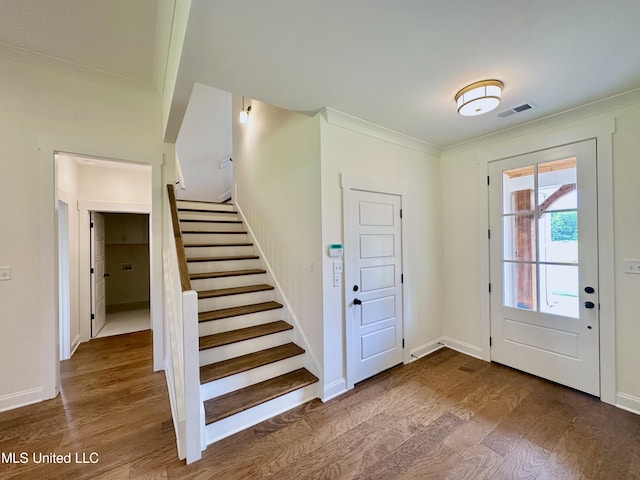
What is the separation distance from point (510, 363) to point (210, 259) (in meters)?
3.61

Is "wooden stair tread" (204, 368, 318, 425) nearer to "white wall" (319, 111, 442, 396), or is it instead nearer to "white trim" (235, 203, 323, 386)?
"white trim" (235, 203, 323, 386)

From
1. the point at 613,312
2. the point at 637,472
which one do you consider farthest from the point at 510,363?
the point at 637,472

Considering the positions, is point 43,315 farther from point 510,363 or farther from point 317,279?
point 510,363

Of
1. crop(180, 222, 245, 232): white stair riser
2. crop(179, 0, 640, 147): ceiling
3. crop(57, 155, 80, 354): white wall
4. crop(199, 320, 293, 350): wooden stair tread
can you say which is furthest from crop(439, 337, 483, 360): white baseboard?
crop(57, 155, 80, 354): white wall

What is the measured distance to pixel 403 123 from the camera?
277cm

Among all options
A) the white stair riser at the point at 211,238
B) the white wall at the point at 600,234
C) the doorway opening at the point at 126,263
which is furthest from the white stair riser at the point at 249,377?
the doorway opening at the point at 126,263

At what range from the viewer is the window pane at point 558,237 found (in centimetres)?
250

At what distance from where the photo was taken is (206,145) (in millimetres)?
5883

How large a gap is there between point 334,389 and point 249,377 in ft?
2.55

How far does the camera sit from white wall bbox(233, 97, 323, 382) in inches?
98.4

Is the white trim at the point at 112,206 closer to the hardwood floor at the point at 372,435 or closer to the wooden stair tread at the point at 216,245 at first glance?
the wooden stair tread at the point at 216,245

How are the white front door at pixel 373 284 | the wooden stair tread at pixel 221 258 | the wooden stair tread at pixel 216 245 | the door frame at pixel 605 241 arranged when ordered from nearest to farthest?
the door frame at pixel 605 241
the white front door at pixel 373 284
the wooden stair tread at pixel 221 258
the wooden stair tread at pixel 216 245

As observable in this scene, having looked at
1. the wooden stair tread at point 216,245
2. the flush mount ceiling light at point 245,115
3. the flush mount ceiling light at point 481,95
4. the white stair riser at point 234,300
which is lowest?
the white stair riser at point 234,300

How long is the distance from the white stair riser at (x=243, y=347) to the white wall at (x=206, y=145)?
13.1ft
